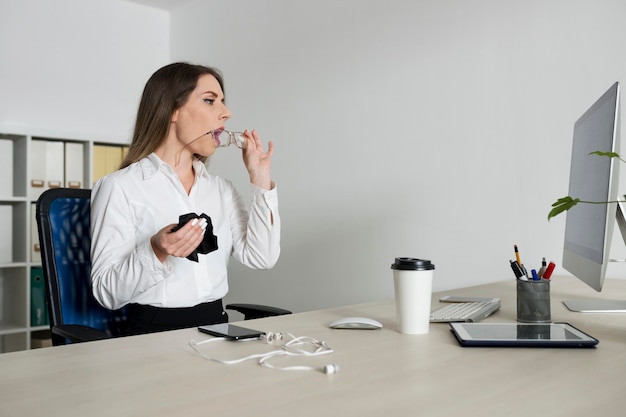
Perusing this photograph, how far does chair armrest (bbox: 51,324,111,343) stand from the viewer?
4.56ft

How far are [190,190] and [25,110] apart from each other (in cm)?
226

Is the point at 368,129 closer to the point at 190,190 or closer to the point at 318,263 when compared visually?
the point at 318,263

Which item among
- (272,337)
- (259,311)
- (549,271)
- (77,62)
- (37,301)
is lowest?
(37,301)

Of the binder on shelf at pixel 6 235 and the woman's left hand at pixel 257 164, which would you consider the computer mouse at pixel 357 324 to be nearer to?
the woman's left hand at pixel 257 164

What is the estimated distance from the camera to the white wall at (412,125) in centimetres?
222

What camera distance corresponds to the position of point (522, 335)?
3.68 feet

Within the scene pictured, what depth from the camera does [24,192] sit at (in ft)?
11.3

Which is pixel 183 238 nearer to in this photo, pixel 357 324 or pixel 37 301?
pixel 357 324

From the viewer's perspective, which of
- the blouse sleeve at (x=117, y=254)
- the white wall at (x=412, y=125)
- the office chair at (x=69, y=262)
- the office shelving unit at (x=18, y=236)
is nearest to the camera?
the blouse sleeve at (x=117, y=254)

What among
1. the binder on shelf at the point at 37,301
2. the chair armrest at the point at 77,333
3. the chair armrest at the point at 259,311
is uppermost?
the chair armrest at the point at 77,333

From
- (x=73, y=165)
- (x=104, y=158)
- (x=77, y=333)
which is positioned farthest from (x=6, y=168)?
(x=77, y=333)

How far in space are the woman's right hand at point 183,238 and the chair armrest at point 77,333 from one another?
24 cm

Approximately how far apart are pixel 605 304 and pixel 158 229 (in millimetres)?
1227

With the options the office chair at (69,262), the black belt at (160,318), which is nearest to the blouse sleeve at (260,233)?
the black belt at (160,318)
